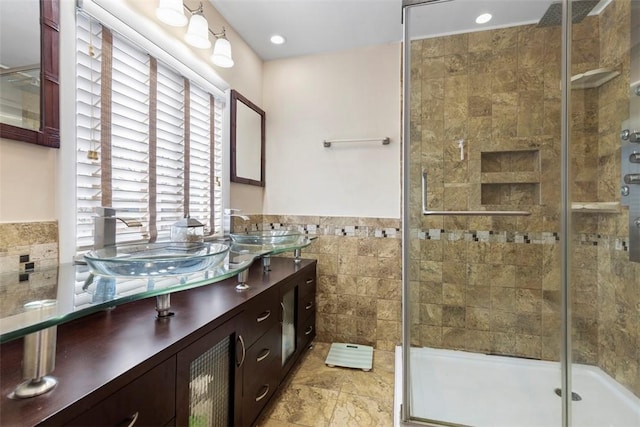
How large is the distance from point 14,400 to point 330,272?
74.6 inches

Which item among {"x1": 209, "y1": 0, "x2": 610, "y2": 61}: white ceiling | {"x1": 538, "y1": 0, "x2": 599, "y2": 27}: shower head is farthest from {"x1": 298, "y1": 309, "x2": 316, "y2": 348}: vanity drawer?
{"x1": 538, "y1": 0, "x2": 599, "y2": 27}: shower head

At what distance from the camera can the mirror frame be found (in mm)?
977

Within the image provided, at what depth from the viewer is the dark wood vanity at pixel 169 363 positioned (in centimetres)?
58

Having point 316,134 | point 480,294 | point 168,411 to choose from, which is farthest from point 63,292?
point 480,294

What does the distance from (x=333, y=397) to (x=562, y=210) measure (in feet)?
5.65

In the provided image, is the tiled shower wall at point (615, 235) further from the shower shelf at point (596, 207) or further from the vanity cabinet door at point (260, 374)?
the vanity cabinet door at point (260, 374)

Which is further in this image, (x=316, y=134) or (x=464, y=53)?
(x=316, y=134)

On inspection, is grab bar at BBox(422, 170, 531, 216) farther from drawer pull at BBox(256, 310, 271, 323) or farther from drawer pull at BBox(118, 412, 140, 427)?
drawer pull at BBox(118, 412, 140, 427)

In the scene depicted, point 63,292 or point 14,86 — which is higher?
point 14,86

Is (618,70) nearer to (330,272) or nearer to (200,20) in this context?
(330,272)

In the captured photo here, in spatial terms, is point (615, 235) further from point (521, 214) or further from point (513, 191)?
point (513, 191)

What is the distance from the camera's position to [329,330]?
232 cm

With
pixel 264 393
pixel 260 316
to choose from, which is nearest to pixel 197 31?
pixel 260 316

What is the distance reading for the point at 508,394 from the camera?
5.55 feet
